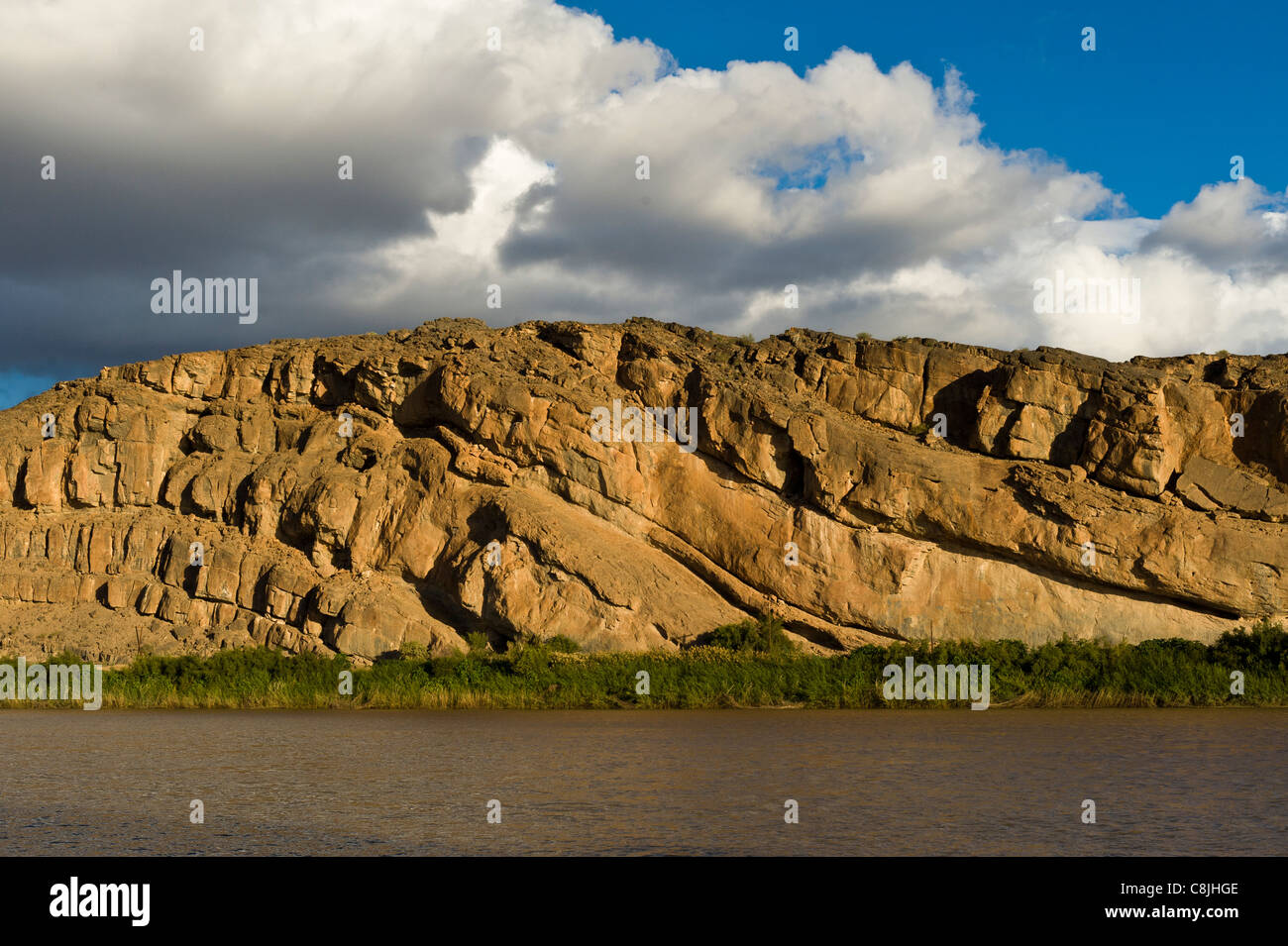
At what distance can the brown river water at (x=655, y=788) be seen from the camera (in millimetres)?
11484

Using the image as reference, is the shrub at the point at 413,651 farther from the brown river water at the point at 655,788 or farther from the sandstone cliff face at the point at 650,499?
the brown river water at the point at 655,788

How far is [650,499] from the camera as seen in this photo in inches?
1777

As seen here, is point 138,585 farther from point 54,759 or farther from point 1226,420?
point 1226,420

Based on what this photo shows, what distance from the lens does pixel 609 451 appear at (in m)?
44.9

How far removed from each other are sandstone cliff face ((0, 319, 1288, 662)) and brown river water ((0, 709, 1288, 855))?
49.6 ft

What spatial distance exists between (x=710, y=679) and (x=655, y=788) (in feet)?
60.5

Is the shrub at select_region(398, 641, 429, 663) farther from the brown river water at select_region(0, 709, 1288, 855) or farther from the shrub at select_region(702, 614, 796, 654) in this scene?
the brown river water at select_region(0, 709, 1288, 855)

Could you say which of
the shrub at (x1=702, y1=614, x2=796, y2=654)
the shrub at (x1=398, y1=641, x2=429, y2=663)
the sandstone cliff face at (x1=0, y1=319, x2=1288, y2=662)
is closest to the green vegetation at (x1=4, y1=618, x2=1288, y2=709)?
the shrub at (x1=398, y1=641, x2=429, y2=663)

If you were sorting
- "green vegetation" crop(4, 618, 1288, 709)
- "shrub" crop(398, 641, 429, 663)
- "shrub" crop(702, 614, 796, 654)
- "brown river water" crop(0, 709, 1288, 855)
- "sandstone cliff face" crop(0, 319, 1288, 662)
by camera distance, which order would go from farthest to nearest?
1. "sandstone cliff face" crop(0, 319, 1288, 662)
2. "shrub" crop(702, 614, 796, 654)
3. "shrub" crop(398, 641, 429, 663)
4. "green vegetation" crop(4, 618, 1288, 709)
5. "brown river water" crop(0, 709, 1288, 855)

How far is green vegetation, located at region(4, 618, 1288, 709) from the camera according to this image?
1287 inches

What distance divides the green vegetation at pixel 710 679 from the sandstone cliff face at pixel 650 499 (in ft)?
16.3

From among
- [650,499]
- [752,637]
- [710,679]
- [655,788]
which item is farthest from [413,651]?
[655,788]

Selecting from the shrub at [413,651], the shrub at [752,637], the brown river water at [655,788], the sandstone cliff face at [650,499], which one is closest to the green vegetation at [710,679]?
the shrub at [413,651]

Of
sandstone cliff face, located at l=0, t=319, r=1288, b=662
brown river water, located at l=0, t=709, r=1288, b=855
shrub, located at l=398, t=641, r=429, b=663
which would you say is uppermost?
sandstone cliff face, located at l=0, t=319, r=1288, b=662
